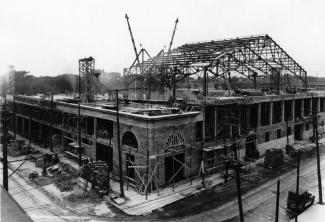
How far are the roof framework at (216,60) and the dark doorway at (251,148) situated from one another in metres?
9.40

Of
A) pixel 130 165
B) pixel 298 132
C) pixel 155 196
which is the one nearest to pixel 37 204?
pixel 130 165

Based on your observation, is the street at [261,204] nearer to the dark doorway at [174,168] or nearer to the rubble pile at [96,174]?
the dark doorway at [174,168]

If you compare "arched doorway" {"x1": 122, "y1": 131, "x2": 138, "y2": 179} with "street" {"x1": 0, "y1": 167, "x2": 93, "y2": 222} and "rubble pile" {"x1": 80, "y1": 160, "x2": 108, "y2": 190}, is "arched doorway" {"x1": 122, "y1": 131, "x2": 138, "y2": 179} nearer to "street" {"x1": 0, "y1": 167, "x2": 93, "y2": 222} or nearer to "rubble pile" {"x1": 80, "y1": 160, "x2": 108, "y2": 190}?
"rubble pile" {"x1": 80, "y1": 160, "x2": 108, "y2": 190}

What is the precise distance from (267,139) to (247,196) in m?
18.7

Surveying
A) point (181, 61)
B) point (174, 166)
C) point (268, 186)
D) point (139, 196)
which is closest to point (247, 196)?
point (268, 186)

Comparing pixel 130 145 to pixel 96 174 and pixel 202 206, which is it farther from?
pixel 202 206

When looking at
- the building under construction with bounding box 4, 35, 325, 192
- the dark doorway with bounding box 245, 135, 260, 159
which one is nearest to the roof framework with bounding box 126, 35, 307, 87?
the building under construction with bounding box 4, 35, 325, 192

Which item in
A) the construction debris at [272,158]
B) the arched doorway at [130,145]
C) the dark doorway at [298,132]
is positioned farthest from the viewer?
the dark doorway at [298,132]

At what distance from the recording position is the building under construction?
30.2 metres

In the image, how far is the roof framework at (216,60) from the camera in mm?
43375

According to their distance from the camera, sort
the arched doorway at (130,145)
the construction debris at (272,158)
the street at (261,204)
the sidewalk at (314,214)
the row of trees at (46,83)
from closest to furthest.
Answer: the sidewalk at (314,214)
the street at (261,204)
the arched doorway at (130,145)
the construction debris at (272,158)
the row of trees at (46,83)

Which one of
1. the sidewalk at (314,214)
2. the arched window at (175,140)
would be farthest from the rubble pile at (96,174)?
the sidewalk at (314,214)

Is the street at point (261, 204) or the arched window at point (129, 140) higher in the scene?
the arched window at point (129, 140)

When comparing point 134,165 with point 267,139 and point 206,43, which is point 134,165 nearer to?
point 267,139
